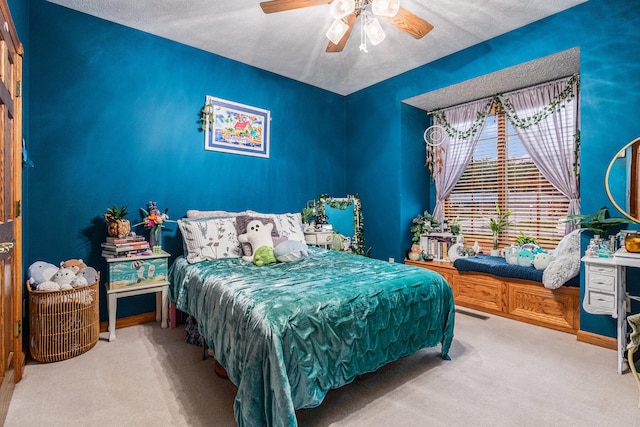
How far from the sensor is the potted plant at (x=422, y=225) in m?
4.36

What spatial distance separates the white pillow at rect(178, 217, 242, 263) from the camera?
9.46 ft

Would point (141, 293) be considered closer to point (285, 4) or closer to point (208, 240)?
point (208, 240)

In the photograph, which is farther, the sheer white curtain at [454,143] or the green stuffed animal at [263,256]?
the sheer white curtain at [454,143]

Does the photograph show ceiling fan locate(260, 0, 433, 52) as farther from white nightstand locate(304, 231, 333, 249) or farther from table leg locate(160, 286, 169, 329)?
table leg locate(160, 286, 169, 329)

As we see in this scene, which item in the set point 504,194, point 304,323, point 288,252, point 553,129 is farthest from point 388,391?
point 553,129

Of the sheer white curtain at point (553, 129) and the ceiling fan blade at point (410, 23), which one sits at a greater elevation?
the ceiling fan blade at point (410, 23)

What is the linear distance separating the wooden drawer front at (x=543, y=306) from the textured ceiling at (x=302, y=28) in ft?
8.46

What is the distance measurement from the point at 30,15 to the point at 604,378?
17.0ft

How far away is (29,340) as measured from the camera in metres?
2.36

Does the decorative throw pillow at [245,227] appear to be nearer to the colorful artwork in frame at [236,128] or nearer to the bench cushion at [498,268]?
the colorful artwork in frame at [236,128]

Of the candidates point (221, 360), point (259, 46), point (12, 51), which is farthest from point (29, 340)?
point (259, 46)

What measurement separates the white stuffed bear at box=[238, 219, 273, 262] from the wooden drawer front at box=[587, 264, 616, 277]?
256cm

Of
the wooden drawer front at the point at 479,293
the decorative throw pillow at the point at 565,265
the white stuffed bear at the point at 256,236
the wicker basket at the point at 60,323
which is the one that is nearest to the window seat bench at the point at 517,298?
the wooden drawer front at the point at 479,293

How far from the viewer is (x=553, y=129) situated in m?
3.47
